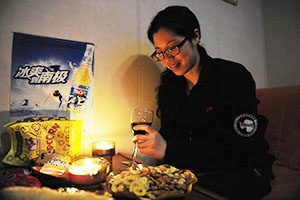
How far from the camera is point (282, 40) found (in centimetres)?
204

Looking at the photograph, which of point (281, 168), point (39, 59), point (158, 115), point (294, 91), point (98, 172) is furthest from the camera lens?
point (158, 115)

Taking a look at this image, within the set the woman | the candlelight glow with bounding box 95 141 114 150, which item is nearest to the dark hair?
the woman

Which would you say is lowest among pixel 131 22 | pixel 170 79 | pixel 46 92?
pixel 46 92

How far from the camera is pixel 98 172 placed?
670mm

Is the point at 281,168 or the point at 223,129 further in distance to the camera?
the point at 281,168

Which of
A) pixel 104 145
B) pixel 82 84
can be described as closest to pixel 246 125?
pixel 104 145

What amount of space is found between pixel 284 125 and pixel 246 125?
0.59 metres

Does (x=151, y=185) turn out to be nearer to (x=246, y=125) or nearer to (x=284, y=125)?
(x=246, y=125)

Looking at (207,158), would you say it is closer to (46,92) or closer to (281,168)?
(281,168)

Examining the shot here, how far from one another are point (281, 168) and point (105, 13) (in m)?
1.50

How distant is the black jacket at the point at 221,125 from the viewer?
2.71ft

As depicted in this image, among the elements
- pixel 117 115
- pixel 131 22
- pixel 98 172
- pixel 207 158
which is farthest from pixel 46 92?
pixel 207 158

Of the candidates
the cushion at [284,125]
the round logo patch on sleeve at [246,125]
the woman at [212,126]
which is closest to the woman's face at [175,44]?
the woman at [212,126]

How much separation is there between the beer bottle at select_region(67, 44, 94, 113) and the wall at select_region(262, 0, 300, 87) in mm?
2111
